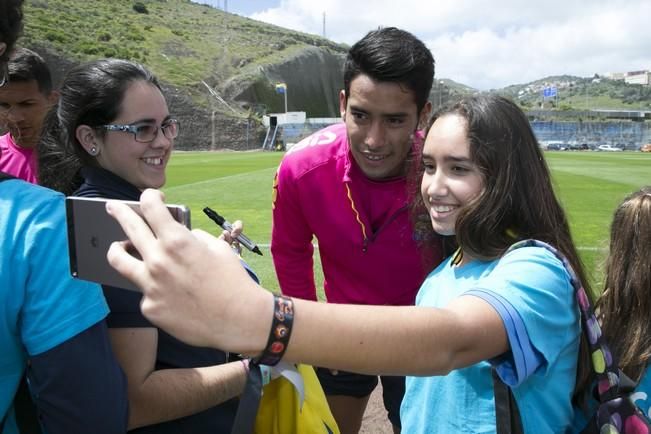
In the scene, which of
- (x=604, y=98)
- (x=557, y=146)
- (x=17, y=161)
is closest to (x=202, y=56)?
(x=557, y=146)

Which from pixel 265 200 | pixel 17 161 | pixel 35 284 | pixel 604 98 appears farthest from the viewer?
pixel 604 98

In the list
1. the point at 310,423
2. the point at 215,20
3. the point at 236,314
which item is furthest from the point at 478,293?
the point at 215,20

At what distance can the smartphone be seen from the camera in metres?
0.99

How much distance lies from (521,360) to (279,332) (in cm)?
61

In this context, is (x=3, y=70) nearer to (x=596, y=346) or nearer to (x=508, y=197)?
(x=508, y=197)

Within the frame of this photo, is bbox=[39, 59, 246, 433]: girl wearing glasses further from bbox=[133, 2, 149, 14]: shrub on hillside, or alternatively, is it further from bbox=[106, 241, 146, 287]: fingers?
bbox=[133, 2, 149, 14]: shrub on hillside

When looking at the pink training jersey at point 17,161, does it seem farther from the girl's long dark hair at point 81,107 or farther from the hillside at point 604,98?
the hillside at point 604,98

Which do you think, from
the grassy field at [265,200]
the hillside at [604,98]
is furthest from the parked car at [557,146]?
the hillside at [604,98]

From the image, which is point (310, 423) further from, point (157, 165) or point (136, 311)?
point (157, 165)

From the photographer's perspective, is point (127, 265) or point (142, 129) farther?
point (142, 129)

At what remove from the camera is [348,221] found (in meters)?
2.94

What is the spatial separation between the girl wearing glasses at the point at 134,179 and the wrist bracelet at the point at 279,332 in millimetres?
816

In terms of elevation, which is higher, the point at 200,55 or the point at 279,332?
the point at 200,55

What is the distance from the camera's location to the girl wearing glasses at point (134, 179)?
1.51 meters
